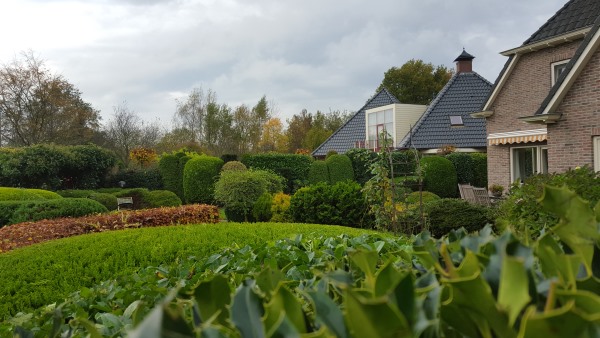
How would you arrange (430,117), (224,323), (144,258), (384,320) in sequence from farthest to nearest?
1. (430,117)
2. (144,258)
3. (224,323)
4. (384,320)

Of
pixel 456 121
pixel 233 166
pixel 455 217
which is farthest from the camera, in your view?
pixel 456 121

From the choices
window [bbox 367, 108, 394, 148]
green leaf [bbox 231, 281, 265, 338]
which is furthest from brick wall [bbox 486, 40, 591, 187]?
green leaf [bbox 231, 281, 265, 338]

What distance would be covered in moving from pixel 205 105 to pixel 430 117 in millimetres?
20686

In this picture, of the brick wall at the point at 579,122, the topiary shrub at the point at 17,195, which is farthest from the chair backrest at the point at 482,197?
the topiary shrub at the point at 17,195

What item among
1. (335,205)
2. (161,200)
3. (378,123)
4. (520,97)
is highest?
(378,123)

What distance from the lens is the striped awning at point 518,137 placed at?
16406mm

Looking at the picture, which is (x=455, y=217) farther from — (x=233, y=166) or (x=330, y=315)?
(x=330, y=315)

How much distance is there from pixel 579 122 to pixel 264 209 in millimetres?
9181

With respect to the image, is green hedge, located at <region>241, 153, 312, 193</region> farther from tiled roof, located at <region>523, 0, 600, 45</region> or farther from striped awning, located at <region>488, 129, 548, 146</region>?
tiled roof, located at <region>523, 0, 600, 45</region>

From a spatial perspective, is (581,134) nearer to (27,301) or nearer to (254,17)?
(254,17)

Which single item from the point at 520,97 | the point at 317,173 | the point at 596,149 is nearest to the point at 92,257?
the point at 596,149

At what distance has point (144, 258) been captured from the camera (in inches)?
275

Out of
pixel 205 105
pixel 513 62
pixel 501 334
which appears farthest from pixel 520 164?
pixel 205 105

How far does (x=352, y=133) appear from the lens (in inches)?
1240
